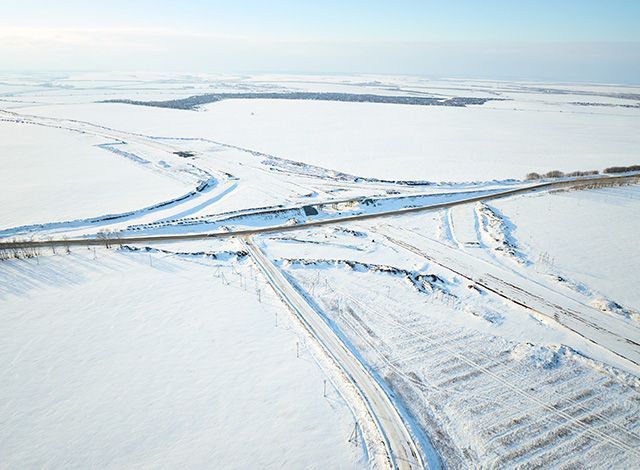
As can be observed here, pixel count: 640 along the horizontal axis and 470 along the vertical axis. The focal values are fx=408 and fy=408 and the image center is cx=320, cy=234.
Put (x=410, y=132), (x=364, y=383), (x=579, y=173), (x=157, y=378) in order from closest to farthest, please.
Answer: (x=364, y=383) < (x=157, y=378) < (x=579, y=173) < (x=410, y=132)

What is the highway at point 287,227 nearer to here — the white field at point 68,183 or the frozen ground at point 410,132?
the frozen ground at point 410,132

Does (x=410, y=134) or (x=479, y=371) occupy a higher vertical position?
(x=410, y=134)

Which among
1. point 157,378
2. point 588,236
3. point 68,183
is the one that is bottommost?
point 157,378

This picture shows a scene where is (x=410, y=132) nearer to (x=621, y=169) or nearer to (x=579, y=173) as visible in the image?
(x=579, y=173)

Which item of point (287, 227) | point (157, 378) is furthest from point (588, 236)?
point (157, 378)

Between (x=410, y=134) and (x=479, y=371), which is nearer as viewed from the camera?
(x=479, y=371)

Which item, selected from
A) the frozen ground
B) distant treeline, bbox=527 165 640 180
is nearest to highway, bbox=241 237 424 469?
the frozen ground

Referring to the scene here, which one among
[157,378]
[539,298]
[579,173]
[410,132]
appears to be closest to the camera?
[157,378]
